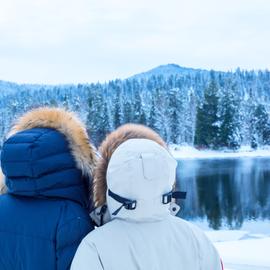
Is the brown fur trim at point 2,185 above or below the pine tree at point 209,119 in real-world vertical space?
above

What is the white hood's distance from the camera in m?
Result: 0.76

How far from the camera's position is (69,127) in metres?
0.90

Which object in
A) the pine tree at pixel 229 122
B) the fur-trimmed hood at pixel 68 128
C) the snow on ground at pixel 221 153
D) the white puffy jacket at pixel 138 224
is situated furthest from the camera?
the snow on ground at pixel 221 153

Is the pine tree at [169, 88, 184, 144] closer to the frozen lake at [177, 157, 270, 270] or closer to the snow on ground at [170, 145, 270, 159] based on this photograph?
the snow on ground at [170, 145, 270, 159]

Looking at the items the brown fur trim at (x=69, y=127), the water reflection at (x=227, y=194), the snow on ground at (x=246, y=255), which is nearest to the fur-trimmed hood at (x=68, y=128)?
the brown fur trim at (x=69, y=127)

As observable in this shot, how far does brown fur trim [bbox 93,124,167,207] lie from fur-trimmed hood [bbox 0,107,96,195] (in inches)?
1.1

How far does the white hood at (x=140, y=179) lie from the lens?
29.9 inches

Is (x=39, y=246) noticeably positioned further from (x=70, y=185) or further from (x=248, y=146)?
(x=248, y=146)

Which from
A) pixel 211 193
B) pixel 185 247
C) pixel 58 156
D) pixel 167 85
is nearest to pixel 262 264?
pixel 185 247

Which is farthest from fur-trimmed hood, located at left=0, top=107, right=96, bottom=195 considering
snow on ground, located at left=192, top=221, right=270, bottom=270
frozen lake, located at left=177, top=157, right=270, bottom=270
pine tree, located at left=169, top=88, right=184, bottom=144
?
pine tree, located at left=169, top=88, right=184, bottom=144

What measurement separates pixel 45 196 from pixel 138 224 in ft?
0.63

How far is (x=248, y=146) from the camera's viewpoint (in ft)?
91.6

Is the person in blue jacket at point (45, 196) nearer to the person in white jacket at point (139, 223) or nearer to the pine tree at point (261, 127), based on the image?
the person in white jacket at point (139, 223)

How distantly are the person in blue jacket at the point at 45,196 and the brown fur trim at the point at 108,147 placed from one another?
0.11ft
